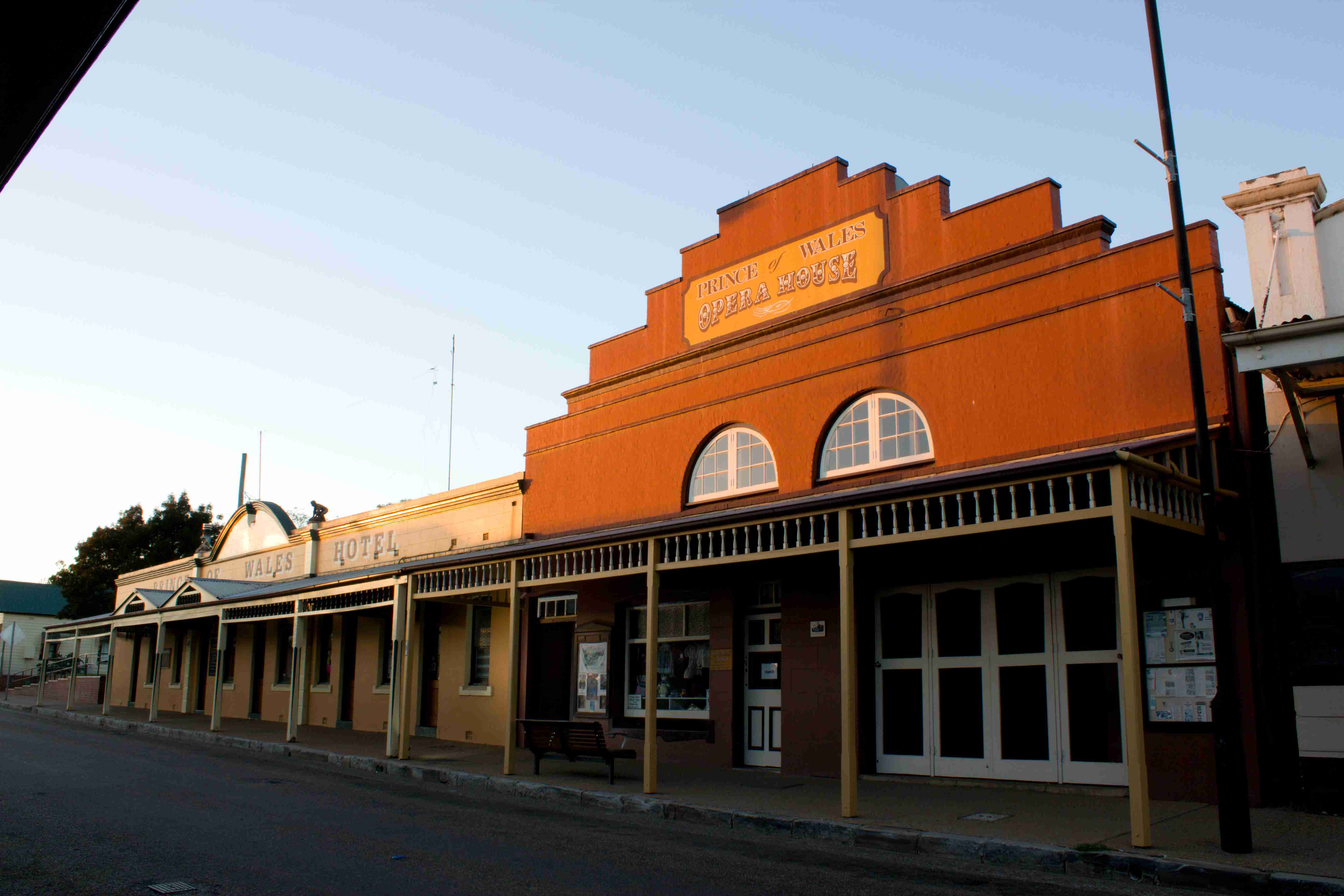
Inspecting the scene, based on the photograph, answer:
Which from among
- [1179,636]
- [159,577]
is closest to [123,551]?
[159,577]

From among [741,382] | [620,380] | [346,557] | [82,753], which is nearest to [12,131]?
[741,382]

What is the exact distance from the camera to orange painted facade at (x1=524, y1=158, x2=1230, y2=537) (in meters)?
10.9

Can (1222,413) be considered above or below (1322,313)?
below

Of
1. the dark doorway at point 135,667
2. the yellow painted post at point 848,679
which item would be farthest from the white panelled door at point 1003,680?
the dark doorway at point 135,667

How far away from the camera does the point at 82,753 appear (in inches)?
670

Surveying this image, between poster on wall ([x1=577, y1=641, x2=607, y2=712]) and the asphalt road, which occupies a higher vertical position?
poster on wall ([x1=577, y1=641, x2=607, y2=712])

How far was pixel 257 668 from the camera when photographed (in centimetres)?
2806

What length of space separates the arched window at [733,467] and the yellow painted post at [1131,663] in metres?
6.62

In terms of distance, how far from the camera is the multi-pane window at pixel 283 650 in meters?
26.8

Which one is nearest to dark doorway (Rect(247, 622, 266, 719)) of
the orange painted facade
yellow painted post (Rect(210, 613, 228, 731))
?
yellow painted post (Rect(210, 613, 228, 731))

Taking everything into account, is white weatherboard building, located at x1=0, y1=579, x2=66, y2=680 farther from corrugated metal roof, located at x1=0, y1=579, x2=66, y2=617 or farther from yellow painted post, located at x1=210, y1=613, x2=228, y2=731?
yellow painted post, located at x1=210, y1=613, x2=228, y2=731

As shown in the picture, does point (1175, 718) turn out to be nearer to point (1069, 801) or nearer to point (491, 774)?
point (1069, 801)

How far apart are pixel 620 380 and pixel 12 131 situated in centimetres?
1263

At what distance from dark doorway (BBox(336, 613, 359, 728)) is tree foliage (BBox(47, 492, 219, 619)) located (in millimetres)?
29008
